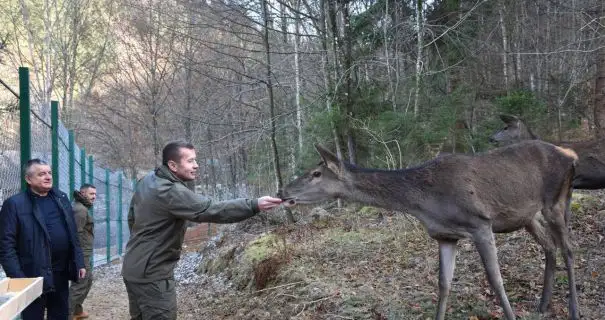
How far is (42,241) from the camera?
18.9 ft

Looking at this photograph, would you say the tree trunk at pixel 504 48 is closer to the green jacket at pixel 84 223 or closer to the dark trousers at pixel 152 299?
the green jacket at pixel 84 223

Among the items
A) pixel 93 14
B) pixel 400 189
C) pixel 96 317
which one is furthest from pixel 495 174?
pixel 93 14

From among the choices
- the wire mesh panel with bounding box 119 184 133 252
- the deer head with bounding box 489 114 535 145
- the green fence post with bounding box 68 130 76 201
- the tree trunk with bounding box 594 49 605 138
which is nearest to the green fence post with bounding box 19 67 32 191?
the green fence post with bounding box 68 130 76 201

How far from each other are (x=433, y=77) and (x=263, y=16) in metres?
5.53

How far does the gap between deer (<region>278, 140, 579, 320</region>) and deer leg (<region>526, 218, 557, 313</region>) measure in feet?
0.04

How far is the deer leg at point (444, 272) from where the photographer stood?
6.48m

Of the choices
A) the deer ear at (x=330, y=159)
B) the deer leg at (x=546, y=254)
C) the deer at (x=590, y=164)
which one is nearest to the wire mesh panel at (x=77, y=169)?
the deer ear at (x=330, y=159)

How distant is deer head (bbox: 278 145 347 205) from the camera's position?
6484 millimetres

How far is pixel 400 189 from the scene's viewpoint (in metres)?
6.59

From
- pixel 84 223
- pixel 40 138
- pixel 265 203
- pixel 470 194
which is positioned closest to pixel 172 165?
pixel 265 203

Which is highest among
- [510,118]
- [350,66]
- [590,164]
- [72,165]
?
[350,66]

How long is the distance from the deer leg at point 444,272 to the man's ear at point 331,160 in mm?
1505

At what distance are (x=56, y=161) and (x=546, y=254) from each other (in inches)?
297

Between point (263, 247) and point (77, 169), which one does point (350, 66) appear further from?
point (77, 169)
